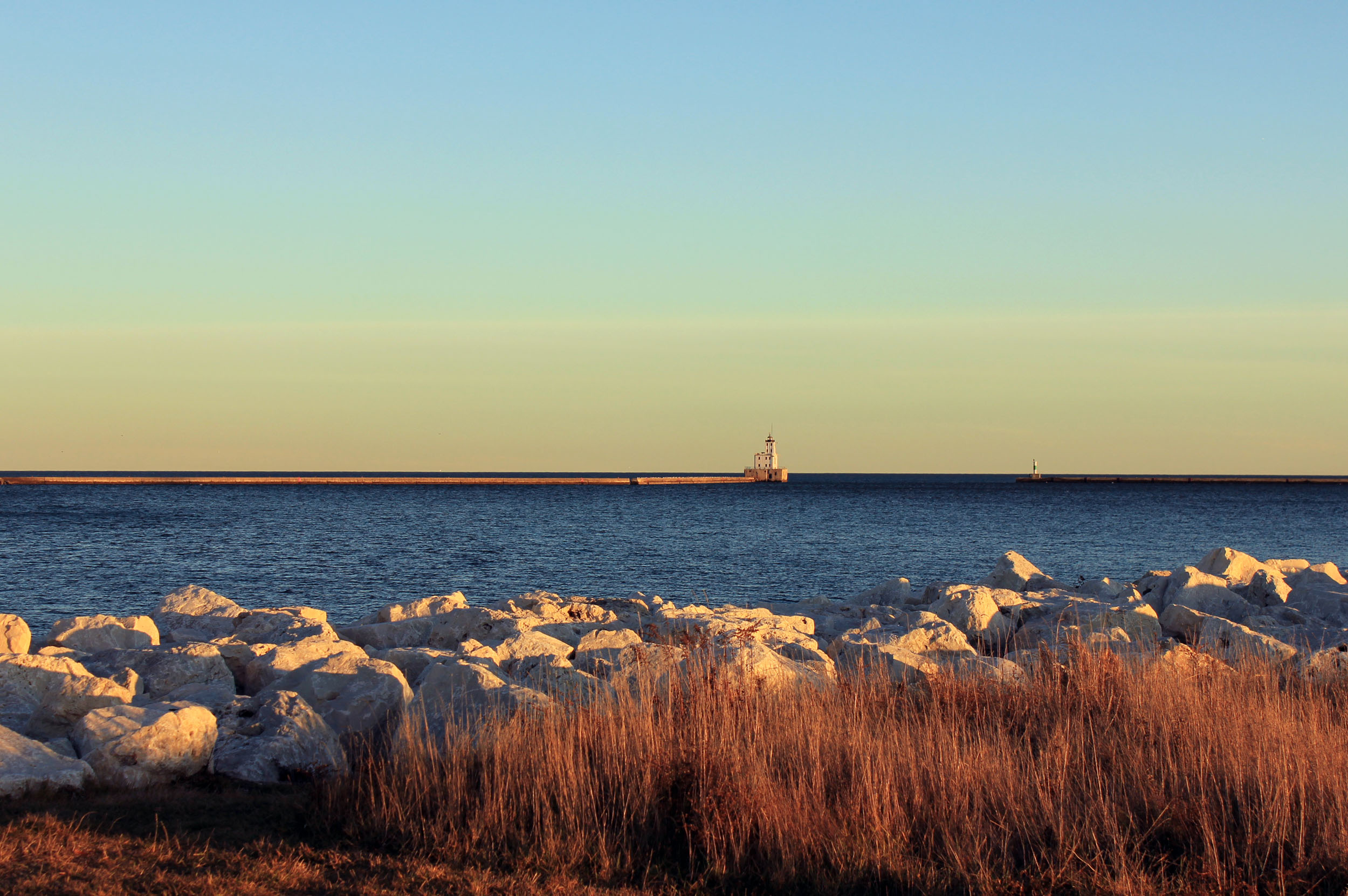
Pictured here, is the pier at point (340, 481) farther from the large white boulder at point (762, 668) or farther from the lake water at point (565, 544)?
the large white boulder at point (762, 668)

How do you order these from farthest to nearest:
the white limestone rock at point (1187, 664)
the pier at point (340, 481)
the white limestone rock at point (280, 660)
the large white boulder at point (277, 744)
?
the pier at point (340, 481), the white limestone rock at point (280, 660), the white limestone rock at point (1187, 664), the large white boulder at point (277, 744)

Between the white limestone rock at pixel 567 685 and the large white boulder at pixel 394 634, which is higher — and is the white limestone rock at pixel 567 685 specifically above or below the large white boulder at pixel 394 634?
above

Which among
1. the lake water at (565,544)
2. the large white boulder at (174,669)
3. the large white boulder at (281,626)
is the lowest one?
the lake water at (565,544)

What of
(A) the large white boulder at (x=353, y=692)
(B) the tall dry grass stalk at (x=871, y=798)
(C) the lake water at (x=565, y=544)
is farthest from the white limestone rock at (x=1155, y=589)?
(A) the large white boulder at (x=353, y=692)

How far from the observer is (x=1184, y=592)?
49.9ft

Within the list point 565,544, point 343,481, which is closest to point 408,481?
point 343,481

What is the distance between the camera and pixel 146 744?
260 inches

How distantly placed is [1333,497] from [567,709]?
13032 centimetres

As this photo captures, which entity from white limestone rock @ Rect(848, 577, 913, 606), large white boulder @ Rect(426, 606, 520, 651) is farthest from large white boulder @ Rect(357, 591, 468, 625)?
white limestone rock @ Rect(848, 577, 913, 606)

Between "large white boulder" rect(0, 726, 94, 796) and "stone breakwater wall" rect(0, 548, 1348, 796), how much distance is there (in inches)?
0.5

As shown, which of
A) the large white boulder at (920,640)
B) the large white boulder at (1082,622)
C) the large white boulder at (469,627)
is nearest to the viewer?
the large white boulder at (920,640)

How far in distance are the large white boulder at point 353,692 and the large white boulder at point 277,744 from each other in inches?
10.5

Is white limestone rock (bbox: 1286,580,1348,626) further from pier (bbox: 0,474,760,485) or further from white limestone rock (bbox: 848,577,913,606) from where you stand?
pier (bbox: 0,474,760,485)

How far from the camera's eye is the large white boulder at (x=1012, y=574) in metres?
18.5
